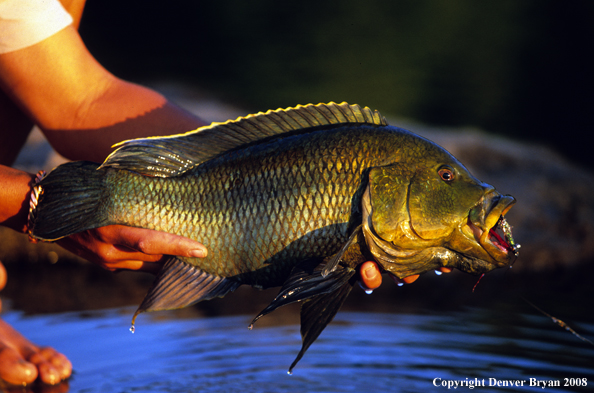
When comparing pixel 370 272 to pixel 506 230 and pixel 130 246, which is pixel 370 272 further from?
pixel 130 246

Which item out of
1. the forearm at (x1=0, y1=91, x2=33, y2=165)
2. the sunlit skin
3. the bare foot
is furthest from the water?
the forearm at (x1=0, y1=91, x2=33, y2=165)

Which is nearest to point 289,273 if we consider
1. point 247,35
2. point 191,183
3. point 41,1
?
point 191,183

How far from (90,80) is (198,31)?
7.76 metres

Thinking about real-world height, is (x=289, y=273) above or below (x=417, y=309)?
above

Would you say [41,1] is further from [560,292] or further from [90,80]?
[560,292]

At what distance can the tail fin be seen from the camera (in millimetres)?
1873

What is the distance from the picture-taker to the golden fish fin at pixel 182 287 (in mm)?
1899

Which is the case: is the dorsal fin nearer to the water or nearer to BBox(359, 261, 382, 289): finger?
BBox(359, 261, 382, 289): finger

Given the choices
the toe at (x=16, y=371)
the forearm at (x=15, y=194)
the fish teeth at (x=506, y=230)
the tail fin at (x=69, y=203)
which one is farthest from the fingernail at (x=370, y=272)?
the toe at (x=16, y=371)

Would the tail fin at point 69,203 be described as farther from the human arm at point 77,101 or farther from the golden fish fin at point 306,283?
the golden fish fin at point 306,283

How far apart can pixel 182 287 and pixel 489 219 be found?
907mm

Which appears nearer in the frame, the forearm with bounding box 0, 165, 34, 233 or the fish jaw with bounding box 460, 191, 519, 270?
the fish jaw with bounding box 460, 191, 519, 270

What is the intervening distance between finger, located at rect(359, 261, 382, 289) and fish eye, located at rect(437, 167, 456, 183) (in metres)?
0.31

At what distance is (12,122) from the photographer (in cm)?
271
